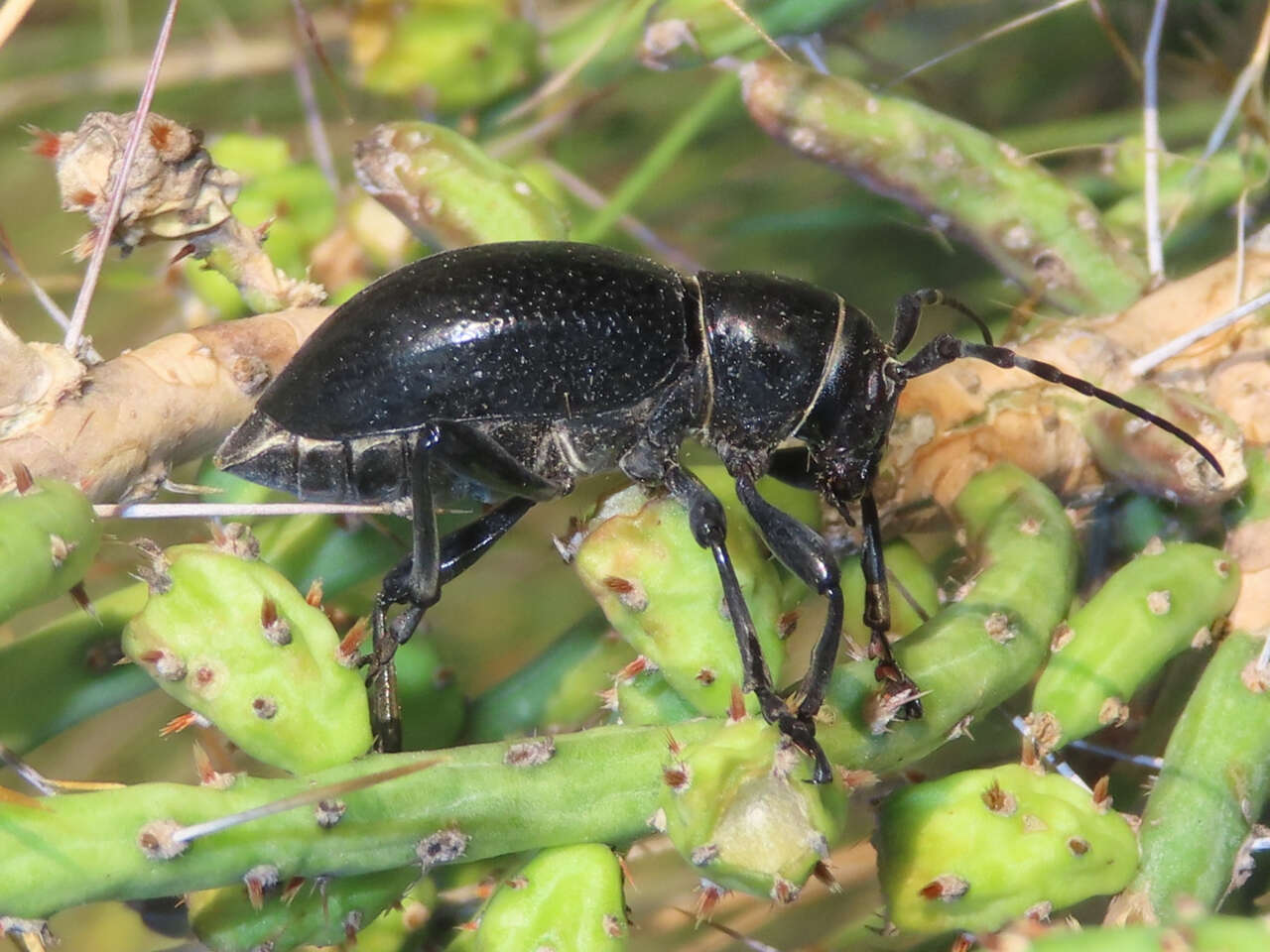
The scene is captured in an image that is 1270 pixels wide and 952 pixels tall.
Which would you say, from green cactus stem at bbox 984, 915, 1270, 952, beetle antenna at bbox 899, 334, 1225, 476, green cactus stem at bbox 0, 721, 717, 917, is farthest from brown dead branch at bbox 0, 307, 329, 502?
green cactus stem at bbox 984, 915, 1270, 952

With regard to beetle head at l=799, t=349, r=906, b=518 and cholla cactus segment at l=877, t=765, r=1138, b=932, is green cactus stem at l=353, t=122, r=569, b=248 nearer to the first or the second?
beetle head at l=799, t=349, r=906, b=518

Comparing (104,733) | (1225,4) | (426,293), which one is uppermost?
(1225,4)

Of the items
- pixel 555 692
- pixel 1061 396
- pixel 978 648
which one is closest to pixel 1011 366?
pixel 1061 396

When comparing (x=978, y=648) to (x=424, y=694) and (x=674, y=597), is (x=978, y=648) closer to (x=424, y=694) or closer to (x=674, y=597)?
(x=674, y=597)

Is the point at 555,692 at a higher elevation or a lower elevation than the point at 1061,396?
lower

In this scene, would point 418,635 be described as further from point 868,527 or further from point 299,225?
point 299,225

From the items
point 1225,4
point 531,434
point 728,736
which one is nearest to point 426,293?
point 531,434

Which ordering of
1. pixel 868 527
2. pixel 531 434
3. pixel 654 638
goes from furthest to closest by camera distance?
pixel 531 434 < pixel 868 527 < pixel 654 638
